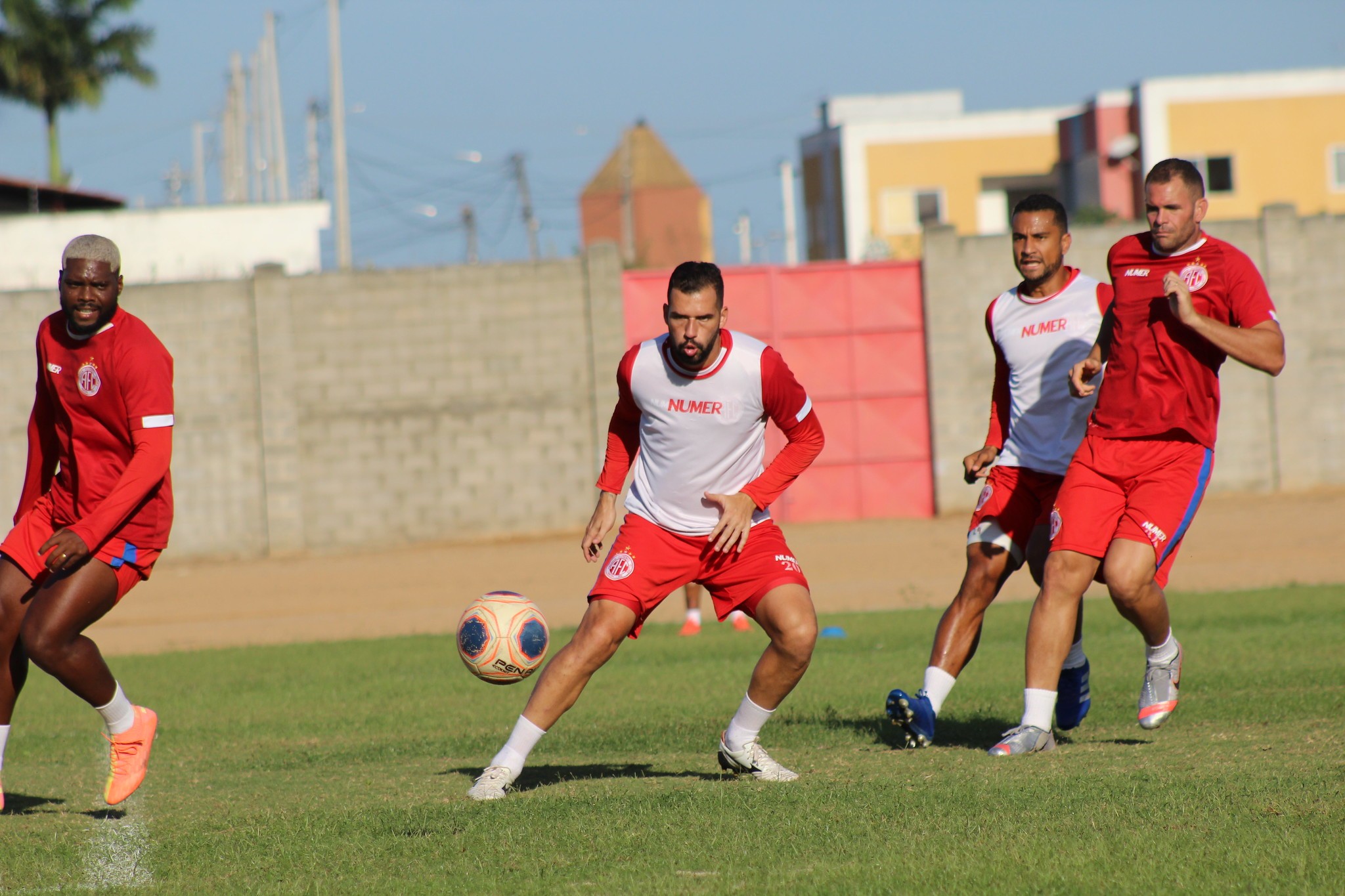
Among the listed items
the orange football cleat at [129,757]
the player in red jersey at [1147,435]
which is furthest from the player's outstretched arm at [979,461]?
the orange football cleat at [129,757]

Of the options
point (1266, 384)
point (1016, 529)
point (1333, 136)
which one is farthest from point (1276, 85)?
point (1016, 529)

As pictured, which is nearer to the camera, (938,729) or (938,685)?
(938,685)

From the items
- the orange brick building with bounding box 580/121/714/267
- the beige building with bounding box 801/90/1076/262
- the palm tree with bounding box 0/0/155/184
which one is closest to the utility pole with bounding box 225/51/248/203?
the palm tree with bounding box 0/0/155/184

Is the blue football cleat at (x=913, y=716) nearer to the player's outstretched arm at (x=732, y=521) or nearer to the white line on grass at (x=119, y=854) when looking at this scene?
the player's outstretched arm at (x=732, y=521)

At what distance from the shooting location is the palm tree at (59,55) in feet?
141

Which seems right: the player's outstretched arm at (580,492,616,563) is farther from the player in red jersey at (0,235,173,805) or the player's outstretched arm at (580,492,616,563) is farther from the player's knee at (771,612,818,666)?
the player in red jersey at (0,235,173,805)

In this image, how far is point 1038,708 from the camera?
6449 mm

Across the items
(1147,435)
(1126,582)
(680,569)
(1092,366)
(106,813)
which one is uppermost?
(1092,366)

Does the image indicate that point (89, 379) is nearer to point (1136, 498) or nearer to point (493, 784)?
point (493, 784)

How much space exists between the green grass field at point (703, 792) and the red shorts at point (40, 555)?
990 mm

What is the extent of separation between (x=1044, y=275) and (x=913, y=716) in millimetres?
2207

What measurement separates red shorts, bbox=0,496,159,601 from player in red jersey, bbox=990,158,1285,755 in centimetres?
380

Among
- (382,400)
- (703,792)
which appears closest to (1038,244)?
(703,792)

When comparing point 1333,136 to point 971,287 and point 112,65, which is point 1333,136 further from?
point 112,65
